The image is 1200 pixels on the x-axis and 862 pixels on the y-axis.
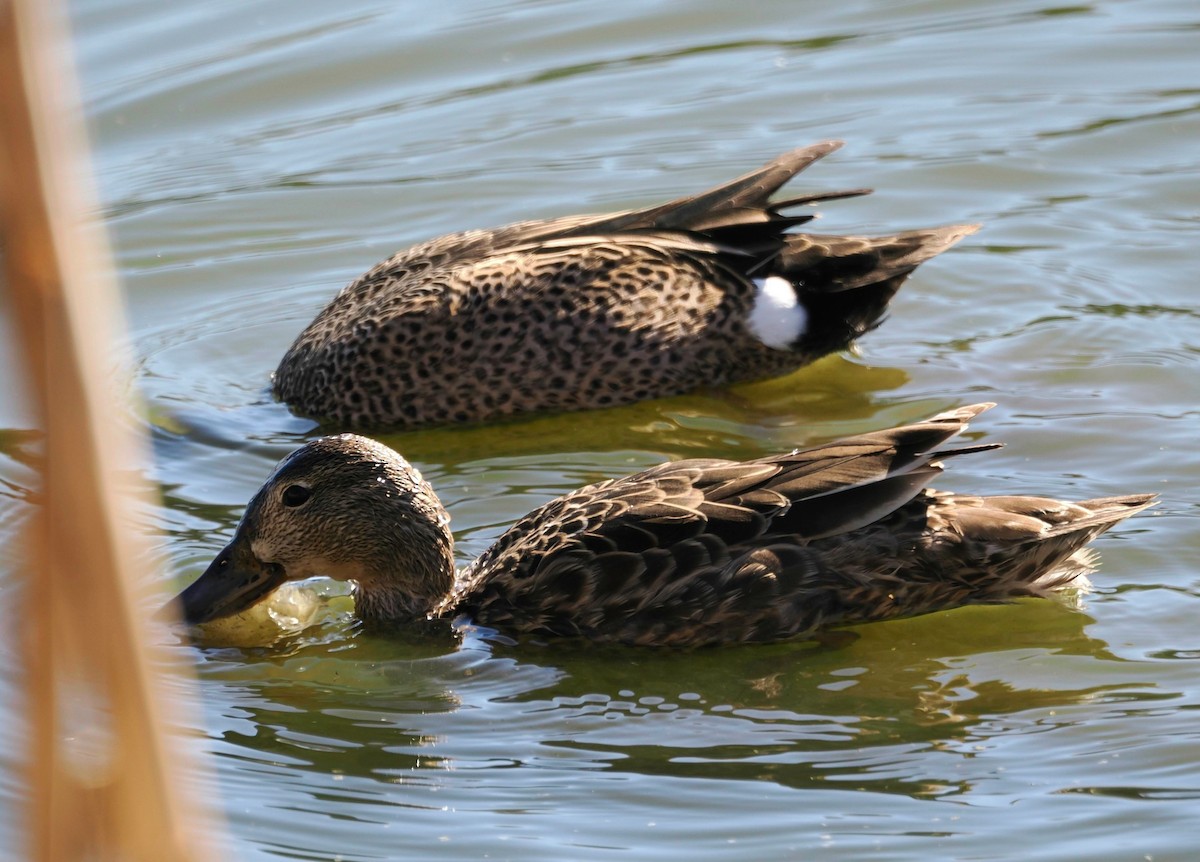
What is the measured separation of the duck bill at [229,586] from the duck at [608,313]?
7.58 feet

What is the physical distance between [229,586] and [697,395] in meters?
3.17

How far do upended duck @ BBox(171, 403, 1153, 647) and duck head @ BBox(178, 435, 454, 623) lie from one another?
1 cm

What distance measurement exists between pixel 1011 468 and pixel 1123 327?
166cm

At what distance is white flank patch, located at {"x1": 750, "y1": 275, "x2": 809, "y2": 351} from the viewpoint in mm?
8477

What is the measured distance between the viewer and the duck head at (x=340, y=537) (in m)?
6.12

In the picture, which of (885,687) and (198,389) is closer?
(885,687)

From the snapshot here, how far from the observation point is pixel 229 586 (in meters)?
6.12

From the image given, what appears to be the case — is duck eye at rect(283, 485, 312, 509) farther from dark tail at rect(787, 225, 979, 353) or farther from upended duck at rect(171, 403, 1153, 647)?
dark tail at rect(787, 225, 979, 353)

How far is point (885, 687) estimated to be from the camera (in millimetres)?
5703

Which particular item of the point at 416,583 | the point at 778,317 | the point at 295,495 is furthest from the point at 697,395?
the point at 295,495

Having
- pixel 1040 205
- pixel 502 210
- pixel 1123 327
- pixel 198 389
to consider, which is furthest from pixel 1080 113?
pixel 198 389

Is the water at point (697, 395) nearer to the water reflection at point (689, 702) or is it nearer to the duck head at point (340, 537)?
the water reflection at point (689, 702)

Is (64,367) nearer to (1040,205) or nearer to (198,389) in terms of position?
(198,389)

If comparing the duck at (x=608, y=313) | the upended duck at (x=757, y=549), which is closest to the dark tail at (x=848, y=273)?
the duck at (x=608, y=313)
